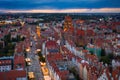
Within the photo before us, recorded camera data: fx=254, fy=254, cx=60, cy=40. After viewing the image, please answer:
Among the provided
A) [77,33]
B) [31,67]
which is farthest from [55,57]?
[77,33]

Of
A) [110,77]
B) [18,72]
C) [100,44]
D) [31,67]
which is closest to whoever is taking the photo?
[110,77]

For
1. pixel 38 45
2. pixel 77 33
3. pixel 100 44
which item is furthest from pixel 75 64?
pixel 77 33

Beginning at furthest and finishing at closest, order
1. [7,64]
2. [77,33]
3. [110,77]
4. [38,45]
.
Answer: [77,33], [38,45], [7,64], [110,77]

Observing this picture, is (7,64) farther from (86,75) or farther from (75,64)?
(86,75)

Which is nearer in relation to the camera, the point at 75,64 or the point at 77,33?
the point at 75,64

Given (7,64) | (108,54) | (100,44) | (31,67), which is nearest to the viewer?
(7,64)

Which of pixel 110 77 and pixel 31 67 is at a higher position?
pixel 110 77

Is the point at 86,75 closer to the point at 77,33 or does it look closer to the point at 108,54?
the point at 108,54

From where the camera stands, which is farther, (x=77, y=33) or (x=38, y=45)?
(x=77, y=33)

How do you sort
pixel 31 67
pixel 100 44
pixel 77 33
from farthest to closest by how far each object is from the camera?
1. pixel 77 33
2. pixel 100 44
3. pixel 31 67
